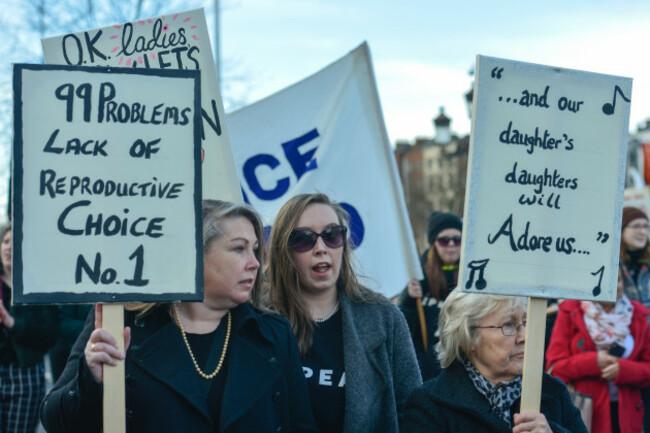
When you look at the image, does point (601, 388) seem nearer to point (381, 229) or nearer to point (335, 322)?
point (381, 229)

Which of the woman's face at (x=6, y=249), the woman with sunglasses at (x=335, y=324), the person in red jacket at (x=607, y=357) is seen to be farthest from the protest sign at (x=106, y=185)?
the person in red jacket at (x=607, y=357)

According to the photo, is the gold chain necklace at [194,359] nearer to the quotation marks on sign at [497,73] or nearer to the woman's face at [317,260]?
the woman's face at [317,260]

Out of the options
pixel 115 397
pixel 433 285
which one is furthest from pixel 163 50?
pixel 433 285

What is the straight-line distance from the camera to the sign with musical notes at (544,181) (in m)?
2.87

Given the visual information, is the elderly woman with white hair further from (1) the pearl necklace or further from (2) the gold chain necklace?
(2) the gold chain necklace

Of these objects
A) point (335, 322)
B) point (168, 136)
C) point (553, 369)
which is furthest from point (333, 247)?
point (553, 369)

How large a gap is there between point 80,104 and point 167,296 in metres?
0.66

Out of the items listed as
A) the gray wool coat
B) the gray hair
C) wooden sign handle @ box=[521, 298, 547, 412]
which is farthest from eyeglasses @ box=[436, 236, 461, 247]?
→ wooden sign handle @ box=[521, 298, 547, 412]

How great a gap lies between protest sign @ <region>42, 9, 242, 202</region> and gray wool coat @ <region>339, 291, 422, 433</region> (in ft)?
2.37

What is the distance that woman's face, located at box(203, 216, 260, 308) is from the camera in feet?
10.0

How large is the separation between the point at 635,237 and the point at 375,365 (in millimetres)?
3670

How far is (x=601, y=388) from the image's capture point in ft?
17.2

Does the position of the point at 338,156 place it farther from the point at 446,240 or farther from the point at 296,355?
the point at 296,355

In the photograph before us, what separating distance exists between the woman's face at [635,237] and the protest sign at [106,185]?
4602mm
